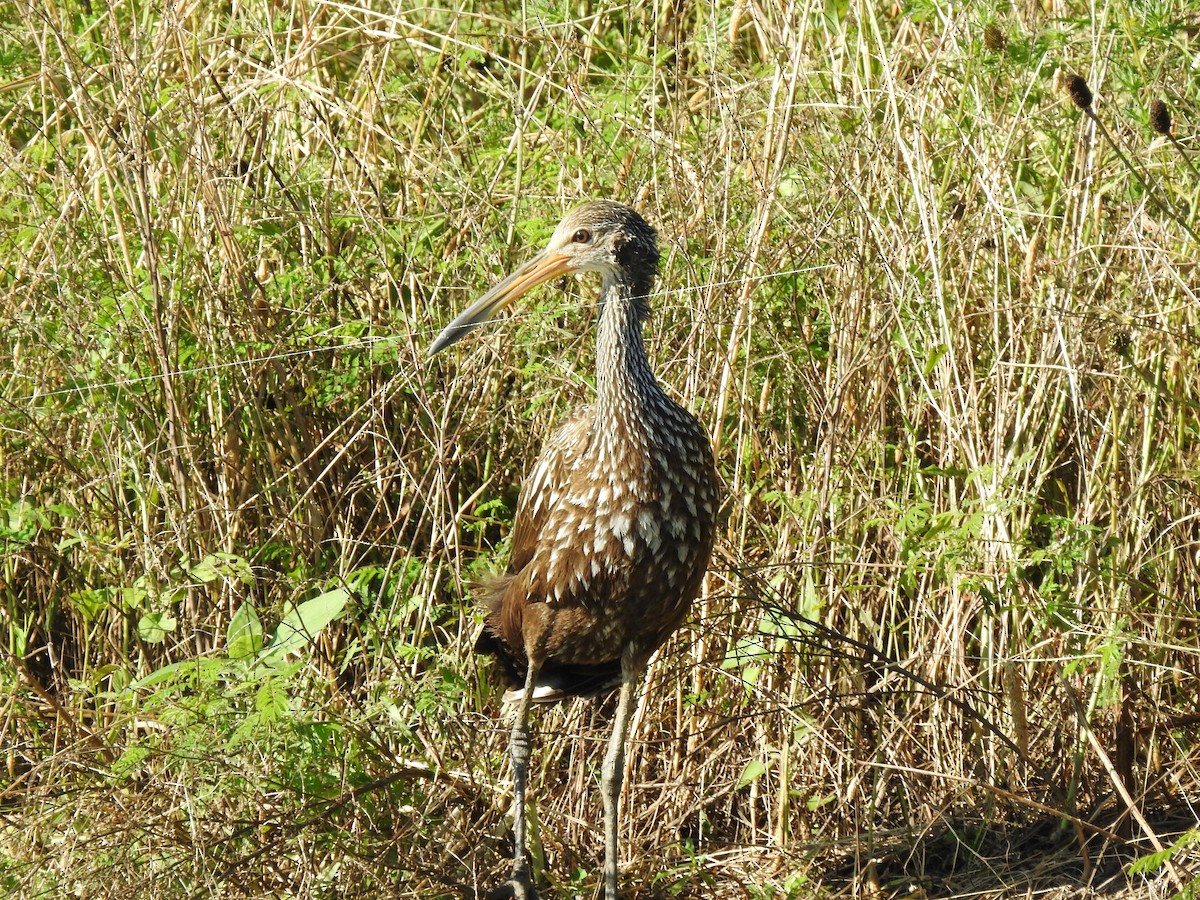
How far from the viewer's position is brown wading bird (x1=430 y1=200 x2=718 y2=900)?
390cm

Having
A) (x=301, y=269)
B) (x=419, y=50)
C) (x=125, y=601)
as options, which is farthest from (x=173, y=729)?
(x=419, y=50)

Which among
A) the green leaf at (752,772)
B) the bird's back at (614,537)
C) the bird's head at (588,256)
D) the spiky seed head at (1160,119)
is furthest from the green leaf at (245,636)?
the spiky seed head at (1160,119)

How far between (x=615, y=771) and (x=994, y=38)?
223cm

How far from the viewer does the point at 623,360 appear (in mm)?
3988

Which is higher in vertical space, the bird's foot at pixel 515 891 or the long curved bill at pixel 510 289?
the long curved bill at pixel 510 289

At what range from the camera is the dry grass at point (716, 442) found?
12.9ft

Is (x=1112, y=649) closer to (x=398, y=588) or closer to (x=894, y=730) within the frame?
(x=894, y=730)

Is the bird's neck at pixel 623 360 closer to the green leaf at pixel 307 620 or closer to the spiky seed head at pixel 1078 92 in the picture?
the green leaf at pixel 307 620

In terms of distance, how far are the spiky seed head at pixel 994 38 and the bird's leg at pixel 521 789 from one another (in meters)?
2.07

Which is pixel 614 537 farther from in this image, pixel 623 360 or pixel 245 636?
pixel 245 636

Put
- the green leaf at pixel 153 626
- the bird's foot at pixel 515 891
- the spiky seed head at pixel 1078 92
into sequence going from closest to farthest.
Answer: the spiky seed head at pixel 1078 92 < the bird's foot at pixel 515 891 < the green leaf at pixel 153 626

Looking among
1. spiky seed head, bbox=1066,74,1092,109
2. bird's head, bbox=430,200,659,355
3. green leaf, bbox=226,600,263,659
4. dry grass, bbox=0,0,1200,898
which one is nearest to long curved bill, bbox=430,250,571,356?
bird's head, bbox=430,200,659,355

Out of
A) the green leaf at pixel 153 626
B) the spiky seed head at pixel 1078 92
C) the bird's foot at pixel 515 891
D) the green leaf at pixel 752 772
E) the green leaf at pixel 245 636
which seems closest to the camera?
the spiky seed head at pixel 1078 92

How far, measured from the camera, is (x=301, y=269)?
16.2 ft
